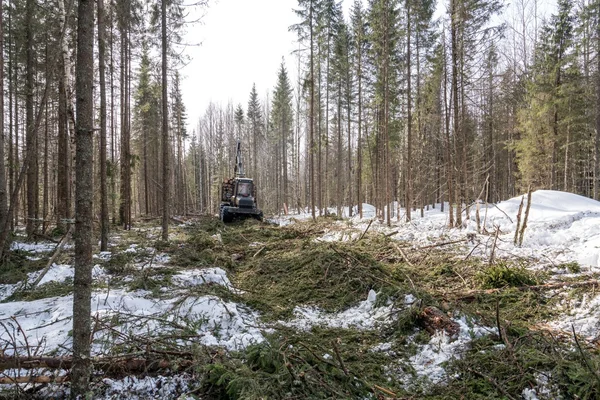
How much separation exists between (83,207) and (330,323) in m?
3.86

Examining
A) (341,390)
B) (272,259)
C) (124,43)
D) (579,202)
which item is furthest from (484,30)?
(124,43)

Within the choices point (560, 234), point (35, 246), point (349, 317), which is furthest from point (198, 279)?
point (560, 234)

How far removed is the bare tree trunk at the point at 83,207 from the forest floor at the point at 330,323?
31 centimetres

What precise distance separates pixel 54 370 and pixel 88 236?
4.42ft

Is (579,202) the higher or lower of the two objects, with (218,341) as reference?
higher

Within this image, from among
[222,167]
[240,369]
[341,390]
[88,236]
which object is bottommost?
[341,390]

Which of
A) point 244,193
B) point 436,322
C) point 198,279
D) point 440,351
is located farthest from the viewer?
point 244,193

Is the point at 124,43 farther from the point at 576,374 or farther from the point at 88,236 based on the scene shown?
the point at 576,374

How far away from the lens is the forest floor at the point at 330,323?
3000 millimetres

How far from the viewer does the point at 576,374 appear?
2.97 meters

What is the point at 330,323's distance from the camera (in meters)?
5.14

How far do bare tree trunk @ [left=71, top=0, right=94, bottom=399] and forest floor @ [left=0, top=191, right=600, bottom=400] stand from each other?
12.1 inches

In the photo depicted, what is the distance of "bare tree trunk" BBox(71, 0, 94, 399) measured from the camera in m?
2.72

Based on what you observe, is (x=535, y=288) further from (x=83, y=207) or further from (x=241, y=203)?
(x=241, y=203)
